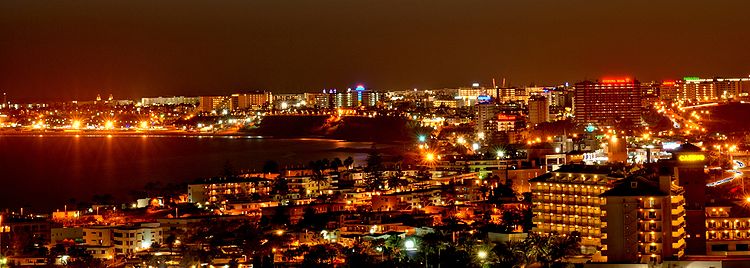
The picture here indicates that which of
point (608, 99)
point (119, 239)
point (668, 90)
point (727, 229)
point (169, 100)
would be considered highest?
point (169, 100)

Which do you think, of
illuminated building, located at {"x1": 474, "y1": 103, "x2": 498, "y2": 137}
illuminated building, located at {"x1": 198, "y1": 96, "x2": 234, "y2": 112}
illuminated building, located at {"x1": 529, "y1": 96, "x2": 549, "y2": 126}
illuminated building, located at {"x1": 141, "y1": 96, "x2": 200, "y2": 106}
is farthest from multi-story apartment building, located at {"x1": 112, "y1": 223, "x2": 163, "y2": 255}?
illuminated building, located at {"x1": 141, "y1": 96, "x2": 200, "y2": 106}

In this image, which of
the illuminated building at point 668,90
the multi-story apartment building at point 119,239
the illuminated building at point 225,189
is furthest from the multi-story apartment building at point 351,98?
the multi-story apartment building at point 119,239

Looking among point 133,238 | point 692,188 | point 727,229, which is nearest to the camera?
point 727,229

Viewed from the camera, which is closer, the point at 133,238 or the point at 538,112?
the point at 133,238

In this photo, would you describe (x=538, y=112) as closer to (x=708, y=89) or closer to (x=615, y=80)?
(x=615, y=80)

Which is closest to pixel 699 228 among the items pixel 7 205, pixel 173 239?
pixel 173 239

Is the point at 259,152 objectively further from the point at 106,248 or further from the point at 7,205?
the point at 106,248

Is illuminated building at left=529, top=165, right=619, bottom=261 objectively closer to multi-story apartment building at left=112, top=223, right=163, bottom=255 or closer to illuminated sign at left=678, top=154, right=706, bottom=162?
illuminated sign at left=678, top=154, right=706, bottom=162

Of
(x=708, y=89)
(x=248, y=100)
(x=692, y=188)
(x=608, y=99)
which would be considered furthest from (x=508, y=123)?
(x=248, y=100)
